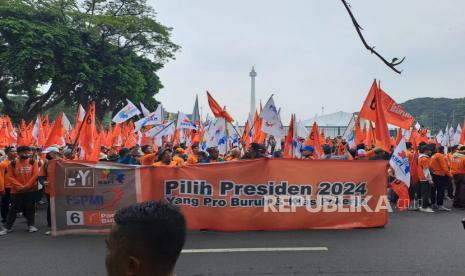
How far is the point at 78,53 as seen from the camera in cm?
2891

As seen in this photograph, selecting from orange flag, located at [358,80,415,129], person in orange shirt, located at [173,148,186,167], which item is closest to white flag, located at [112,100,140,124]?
person in orange shirt, located at [173,148,186,167]

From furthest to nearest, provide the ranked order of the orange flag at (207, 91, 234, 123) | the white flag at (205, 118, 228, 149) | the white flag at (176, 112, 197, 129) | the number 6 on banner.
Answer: the white flag at (176, 112, 197, 129) < the white flag at (205, 118, 228, 149) < the orange flag at (207, 91, 234, 123) < the number 6 on banner

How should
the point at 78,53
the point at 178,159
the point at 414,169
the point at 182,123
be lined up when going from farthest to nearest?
the point at 78,53
the point at 182,123
the point at 414,169
the point at 178,159

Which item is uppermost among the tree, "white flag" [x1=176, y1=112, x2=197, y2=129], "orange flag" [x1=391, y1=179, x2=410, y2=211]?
the tree

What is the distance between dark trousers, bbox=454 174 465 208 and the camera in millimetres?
10500

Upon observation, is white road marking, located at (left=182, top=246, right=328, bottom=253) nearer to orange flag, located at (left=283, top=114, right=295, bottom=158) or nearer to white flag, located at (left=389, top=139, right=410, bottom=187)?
white flag, located at (left=389, top=139, right=410, bottom=187)

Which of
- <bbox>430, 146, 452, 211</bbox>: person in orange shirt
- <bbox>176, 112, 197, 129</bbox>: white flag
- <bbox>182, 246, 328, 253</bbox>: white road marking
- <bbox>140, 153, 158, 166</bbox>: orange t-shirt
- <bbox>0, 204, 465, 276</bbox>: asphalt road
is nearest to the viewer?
<bbox>0, 204, 465, 276</bbox>: asphalt road

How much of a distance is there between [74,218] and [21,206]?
120 centimetres

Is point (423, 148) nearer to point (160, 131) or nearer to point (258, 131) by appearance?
point (258, 131)

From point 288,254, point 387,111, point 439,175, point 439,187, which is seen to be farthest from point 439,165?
point 288,254

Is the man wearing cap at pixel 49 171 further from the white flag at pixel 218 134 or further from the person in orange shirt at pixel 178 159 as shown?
the white flag at pixel 218 134

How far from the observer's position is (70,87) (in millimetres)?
29828

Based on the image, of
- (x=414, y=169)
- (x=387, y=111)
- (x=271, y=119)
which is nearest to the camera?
(x=387, y=111)

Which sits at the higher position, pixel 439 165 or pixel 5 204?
pixel 439 165
